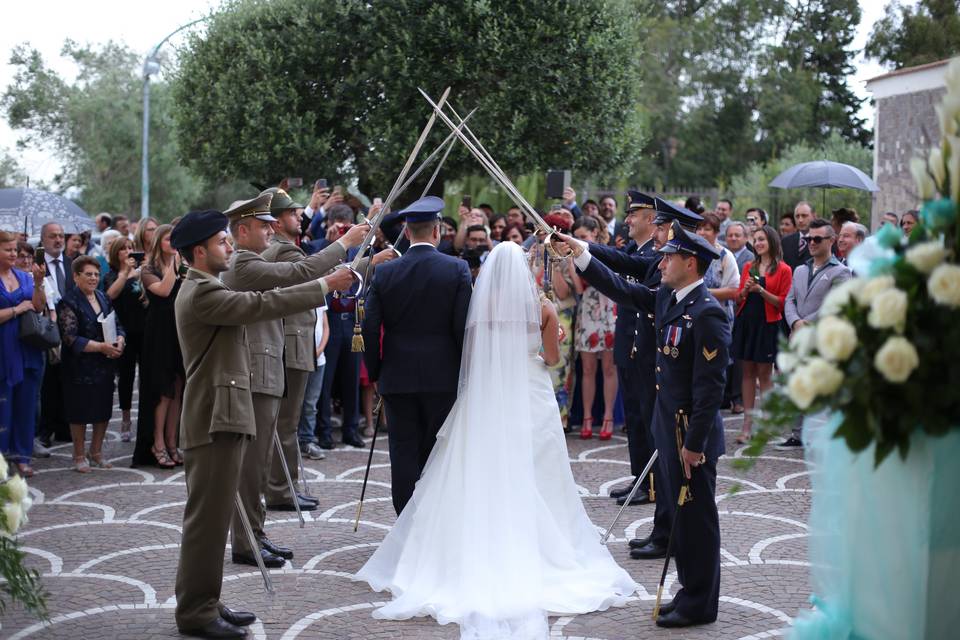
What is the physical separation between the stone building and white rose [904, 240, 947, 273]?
1822 cm

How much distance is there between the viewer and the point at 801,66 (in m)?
44.2

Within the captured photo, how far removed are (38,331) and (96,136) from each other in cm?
2515

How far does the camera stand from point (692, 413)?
17.3ft

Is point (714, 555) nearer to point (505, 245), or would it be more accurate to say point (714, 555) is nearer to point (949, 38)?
point (505, 245)

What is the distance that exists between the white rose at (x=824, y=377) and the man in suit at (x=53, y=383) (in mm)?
8795

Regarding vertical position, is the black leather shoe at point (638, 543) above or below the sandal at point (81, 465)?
below

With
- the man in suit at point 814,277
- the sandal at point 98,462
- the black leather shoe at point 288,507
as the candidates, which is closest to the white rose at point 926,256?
the black leather shoe at point 288,507

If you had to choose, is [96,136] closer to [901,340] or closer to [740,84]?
[740,84]

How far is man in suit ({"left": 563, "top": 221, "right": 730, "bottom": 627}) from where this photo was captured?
5.18 m

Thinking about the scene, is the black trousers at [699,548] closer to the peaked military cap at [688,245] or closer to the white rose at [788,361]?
the peaked military cap at [688,245]

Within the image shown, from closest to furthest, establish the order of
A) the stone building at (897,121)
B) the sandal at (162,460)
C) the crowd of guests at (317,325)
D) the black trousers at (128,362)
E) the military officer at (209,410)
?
the military officer at (209,410) → the crowd of guests at (317,325) → the sandal at (162,460) → the black trousers at (128,362) → the stone building at (897,121)

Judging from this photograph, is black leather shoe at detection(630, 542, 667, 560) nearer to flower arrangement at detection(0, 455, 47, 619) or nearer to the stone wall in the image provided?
flower arrangement at detection(0, 455, 47, 619)

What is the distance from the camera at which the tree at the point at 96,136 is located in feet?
102

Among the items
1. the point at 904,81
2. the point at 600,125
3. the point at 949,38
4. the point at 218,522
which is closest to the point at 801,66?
the point at 949,38
